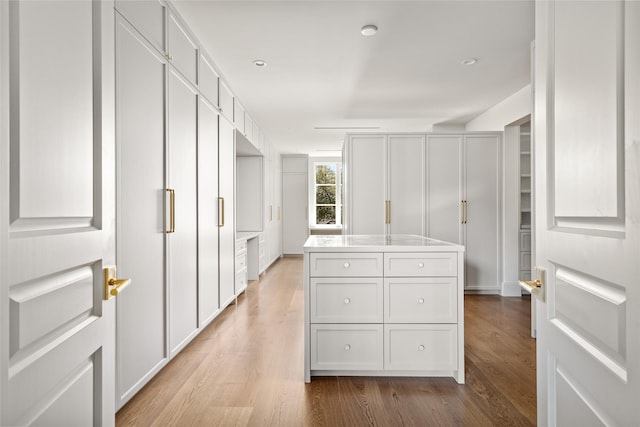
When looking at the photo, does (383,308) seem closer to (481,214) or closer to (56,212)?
(56,212)

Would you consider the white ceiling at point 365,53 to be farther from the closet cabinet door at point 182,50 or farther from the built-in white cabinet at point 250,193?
the built-in white cabinet at point 250,193

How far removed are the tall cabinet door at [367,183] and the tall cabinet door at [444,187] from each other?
612 millimetres

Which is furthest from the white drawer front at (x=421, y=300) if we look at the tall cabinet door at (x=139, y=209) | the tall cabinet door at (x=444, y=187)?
the tall cabinet door at (x=444, y=187)

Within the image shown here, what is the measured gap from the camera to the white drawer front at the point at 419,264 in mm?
2299

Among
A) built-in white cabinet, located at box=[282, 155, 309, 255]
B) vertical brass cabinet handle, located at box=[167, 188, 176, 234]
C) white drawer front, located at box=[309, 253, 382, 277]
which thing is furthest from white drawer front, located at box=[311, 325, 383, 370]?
built-in white cabinet, located at box=[282, 155, 309, 255]

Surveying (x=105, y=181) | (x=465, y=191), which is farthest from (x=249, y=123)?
(x=105, y=181)

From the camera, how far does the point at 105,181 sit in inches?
36.9

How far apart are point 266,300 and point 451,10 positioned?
3498mm

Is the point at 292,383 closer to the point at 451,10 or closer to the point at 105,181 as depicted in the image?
the point at 105,181

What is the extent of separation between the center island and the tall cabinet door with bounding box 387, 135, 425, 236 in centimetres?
263

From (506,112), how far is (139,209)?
4.50 metres

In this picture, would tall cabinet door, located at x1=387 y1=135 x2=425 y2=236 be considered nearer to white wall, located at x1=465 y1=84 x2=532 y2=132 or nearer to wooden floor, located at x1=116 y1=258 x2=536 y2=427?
white wall, located at x1=465 y1=84 x2=532 y2=132

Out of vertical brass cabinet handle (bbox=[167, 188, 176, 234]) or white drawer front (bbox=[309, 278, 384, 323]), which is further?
vertical brass cabinet handle (bbox=[167, 188, 176, 234])

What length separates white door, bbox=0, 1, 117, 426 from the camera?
0.62 m
